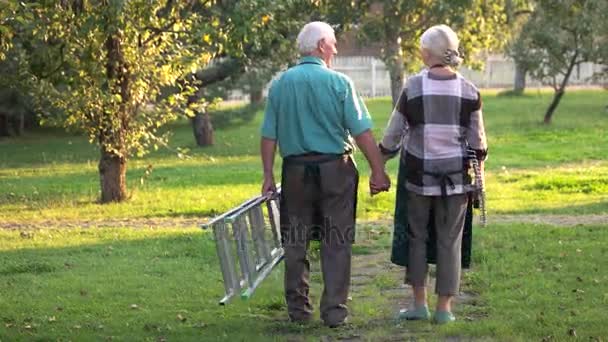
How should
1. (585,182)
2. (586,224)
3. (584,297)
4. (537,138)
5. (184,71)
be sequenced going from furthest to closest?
1. (537,138)
2. (585,182)
3. (184,71)
4. (586,224)
5. (584,297)

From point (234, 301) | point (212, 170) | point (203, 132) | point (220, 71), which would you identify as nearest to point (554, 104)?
point (203, 132)

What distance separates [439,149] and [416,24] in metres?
16.8

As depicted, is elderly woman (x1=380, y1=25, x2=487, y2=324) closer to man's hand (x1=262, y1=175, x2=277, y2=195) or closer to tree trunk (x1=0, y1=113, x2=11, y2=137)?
man's hand (x1=262, y1=175, x2=277, y2=195)

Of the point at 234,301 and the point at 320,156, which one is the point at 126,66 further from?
the point at 320,156

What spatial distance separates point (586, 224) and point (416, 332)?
5917 millimetres

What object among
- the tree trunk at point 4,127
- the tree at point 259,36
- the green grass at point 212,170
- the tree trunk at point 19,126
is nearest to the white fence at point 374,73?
the green grass at point 212,170

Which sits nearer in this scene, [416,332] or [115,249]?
[416,332]

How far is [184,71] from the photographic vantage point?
15375 millimetres

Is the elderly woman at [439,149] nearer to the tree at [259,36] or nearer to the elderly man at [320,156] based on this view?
the elderly man at [320,156]

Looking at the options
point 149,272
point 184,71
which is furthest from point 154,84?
point 149,272

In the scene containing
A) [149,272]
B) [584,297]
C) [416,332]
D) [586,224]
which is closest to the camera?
[416,332]

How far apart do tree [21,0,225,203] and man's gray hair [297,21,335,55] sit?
6.78 m

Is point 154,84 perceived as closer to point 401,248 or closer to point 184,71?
point 184,71

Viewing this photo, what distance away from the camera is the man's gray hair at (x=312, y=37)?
7336mm
